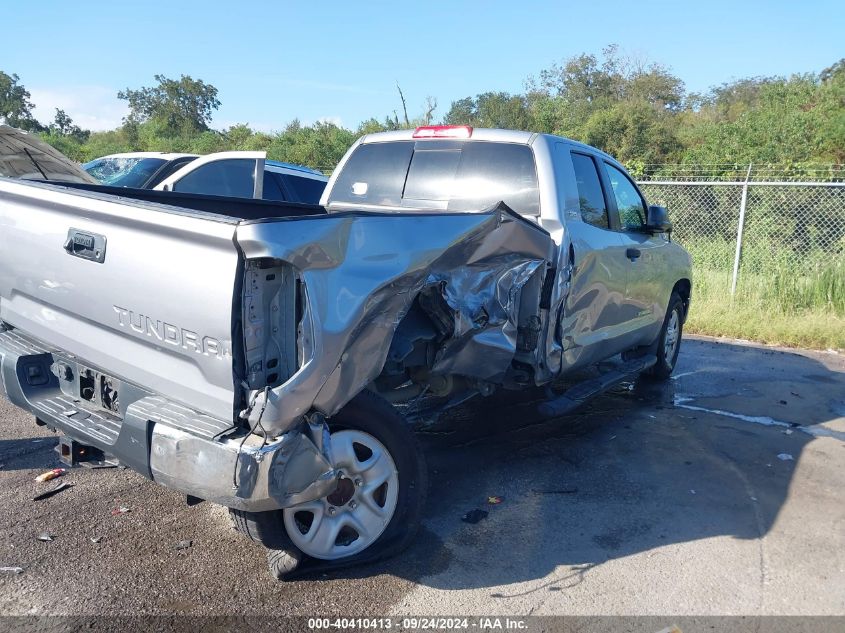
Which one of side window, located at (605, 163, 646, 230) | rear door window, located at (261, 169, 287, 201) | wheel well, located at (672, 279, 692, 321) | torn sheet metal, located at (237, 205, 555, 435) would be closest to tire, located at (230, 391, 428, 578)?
torn sheet metal, located at (237, 205, 555, 435)

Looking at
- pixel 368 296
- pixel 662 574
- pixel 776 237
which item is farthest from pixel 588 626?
pixel 776 237

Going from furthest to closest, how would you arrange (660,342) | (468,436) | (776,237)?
(776,237)
(660,342)
(468,436)

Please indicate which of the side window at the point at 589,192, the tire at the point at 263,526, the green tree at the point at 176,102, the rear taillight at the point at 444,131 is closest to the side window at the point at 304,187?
the rear taillight at the point at 444,131

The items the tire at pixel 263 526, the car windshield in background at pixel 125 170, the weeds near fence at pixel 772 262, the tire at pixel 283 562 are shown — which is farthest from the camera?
the weeds near fence at pixel 772 262

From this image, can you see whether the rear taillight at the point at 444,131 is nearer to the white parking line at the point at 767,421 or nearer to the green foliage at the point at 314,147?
the white parking line at the point at 767,421

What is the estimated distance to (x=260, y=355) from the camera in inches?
111

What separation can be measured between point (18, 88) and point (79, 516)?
162 ft

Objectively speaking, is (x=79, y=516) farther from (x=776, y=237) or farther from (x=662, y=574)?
(x=776, y=237)

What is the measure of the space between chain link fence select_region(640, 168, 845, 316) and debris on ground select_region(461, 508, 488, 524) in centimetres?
811

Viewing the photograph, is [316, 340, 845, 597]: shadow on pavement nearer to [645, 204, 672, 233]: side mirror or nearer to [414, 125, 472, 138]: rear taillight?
[645, 204, 672, 233]: side mirror

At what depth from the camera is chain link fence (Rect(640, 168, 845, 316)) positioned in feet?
34.8

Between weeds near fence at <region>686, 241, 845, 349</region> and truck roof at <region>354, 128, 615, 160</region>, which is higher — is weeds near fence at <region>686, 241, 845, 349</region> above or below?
below

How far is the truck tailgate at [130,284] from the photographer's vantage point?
2.76 meters

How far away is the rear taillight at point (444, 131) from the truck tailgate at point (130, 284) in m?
2.65
